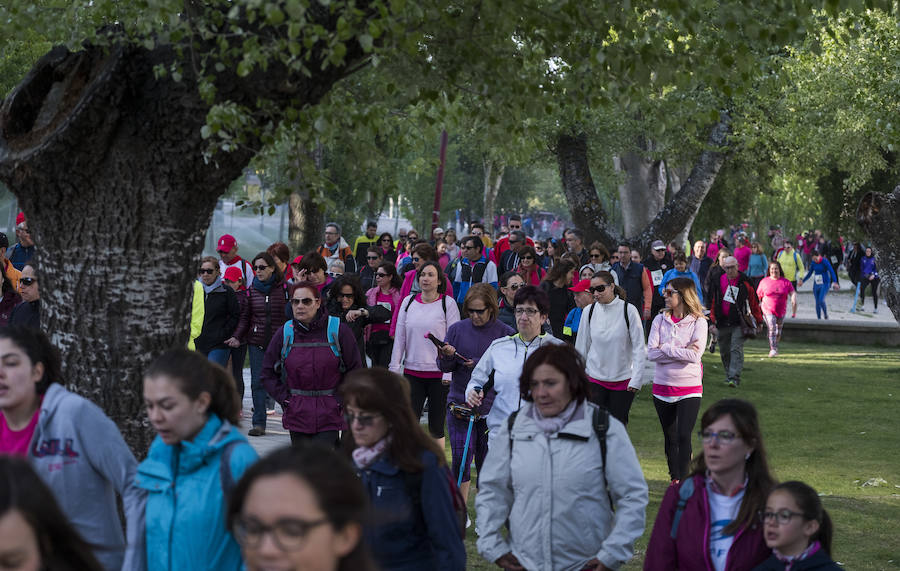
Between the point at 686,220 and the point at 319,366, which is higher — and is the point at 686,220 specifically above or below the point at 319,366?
above

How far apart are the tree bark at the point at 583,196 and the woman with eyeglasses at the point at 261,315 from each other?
1286 centimetres

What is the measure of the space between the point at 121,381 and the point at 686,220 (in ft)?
65.9

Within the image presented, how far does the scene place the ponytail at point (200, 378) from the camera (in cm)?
441

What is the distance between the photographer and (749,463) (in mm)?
5242

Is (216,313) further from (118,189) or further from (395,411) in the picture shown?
(395,411)

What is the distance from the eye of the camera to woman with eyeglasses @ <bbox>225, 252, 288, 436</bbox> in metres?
12.8

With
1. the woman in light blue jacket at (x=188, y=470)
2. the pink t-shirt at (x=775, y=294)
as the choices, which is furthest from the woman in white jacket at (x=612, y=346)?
the pink t-shirt at (x=775, y=294)

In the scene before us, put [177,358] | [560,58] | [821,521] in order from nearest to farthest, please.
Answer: [177,358]
[821,521]
[560,58]

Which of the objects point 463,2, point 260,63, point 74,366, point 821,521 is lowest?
point 821,521

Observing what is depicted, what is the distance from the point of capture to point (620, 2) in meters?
7.24

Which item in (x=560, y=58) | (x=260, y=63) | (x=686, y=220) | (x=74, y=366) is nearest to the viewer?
(x=260, y=63)

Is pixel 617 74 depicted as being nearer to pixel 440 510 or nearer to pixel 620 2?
pixel 620 2

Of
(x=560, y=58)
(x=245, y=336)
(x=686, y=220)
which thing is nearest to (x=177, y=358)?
(x=560, y=58)

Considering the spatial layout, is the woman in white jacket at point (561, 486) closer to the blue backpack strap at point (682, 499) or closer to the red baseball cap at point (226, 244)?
the blue backpack strap at point (682, 499)
